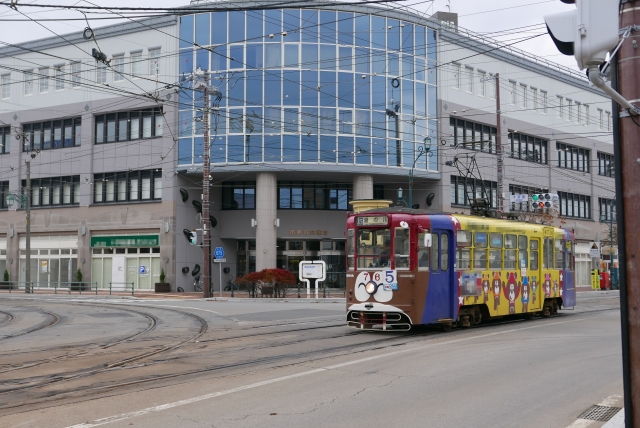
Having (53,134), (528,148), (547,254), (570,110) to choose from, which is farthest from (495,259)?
(570,110)

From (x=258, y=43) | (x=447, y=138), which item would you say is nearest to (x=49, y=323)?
(x=258, y=43)

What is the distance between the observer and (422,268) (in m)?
16.2

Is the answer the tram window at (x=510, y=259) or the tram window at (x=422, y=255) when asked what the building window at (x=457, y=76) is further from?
the tram window at (x=422, y=255)

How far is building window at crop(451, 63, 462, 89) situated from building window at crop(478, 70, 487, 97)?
A: 90.3 inches

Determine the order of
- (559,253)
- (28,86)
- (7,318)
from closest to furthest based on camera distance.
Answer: (559,253), (7,318), (28,86)

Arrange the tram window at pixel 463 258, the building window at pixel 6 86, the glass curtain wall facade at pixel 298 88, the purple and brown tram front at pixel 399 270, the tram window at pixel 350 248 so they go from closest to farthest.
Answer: the purple and brown tram front at pixel 399 270, the tram window at pixel 350 248, the tram window at pixel 463 258, the glass curtain wall facade at pixel 298 88, the building window at pixel 6 86

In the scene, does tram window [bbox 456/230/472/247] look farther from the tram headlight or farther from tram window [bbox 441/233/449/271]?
the tram headlight

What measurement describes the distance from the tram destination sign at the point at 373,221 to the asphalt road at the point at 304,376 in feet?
8.60

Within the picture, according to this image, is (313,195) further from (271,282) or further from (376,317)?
(376,317)

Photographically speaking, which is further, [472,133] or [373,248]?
[472,133]

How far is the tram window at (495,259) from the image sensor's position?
1868cm

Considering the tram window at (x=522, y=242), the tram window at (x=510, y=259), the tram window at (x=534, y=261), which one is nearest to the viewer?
the tram window at (x=510, y=259)

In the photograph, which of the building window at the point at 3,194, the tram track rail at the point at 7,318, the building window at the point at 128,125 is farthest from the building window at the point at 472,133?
the building window at the point at 3,194

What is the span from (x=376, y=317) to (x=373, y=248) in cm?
163
